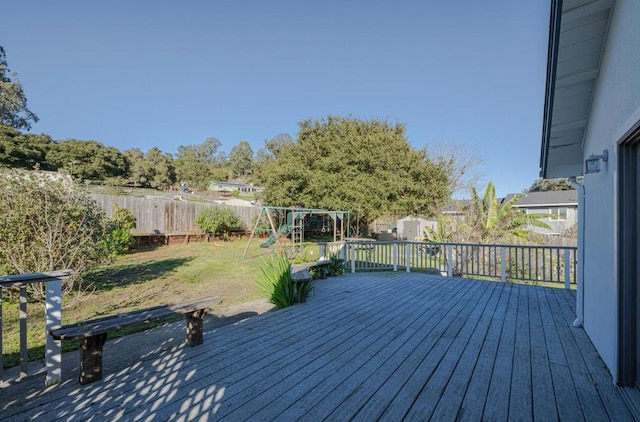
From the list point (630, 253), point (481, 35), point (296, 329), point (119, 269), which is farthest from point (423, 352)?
point (481, 35)

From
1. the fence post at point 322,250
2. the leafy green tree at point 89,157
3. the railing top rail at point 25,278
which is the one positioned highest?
the leafy green tree at point 89,157

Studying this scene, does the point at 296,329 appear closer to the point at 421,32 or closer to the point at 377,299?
the point at 377,299

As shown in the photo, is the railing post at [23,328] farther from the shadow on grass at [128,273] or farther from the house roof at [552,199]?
the house roof at [552,199]

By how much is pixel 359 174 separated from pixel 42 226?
45.7 ft

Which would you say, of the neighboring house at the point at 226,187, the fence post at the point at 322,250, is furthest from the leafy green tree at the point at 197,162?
the fence post at the point at 322,250

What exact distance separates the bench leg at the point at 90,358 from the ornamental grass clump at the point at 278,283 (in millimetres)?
2726

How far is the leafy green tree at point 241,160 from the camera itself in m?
61.2

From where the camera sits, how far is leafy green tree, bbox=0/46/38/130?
25.0m

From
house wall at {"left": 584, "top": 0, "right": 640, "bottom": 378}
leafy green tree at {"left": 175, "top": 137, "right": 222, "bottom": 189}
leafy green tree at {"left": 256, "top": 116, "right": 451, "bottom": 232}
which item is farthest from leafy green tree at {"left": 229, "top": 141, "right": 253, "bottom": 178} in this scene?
house wall at {"left": 584, "top": 0, "right": 640, "bottom": 378}

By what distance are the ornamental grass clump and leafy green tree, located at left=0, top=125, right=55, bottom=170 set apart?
24.3 meters

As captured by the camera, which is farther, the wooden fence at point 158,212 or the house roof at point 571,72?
the wooden fence at point 158,212

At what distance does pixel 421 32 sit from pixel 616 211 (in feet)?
40.0

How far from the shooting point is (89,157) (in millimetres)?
31781

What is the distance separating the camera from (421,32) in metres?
12.0
